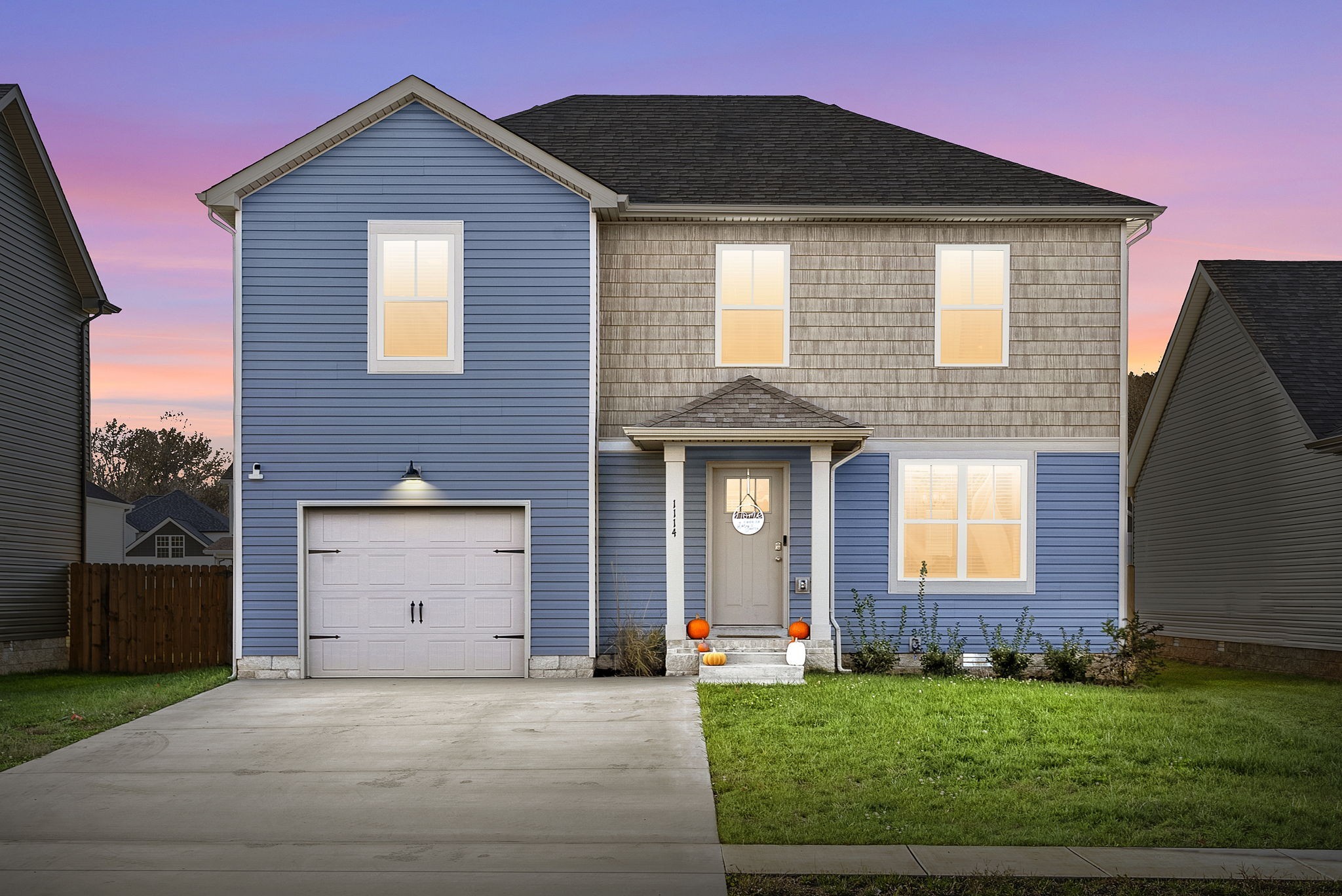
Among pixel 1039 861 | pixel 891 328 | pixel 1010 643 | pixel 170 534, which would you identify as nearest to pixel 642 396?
pixel 891 328

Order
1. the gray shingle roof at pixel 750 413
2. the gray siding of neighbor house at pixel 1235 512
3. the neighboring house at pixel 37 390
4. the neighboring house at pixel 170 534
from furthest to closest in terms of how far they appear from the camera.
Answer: the neighboring house at pixel 170 534, the gray siding of neighbor house at pixel 1235 512, the neighboring house at pixel 37 390, the gray shingle roof at pixel 750 413

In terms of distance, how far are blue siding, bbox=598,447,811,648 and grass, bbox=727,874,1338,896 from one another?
26.6 ft

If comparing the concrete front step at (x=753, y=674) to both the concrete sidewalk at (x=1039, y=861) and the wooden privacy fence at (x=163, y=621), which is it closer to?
the concrete sidewalk at (x=1039, y=861)

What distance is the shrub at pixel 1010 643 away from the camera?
13750 millimetres

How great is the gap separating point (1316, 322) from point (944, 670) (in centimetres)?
958

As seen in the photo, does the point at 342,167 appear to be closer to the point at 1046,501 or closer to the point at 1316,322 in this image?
the point at 1046,501

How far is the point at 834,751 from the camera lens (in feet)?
29.1

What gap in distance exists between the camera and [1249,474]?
18.1 m

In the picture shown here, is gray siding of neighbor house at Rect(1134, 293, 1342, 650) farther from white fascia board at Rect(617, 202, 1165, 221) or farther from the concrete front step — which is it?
the concrete front step

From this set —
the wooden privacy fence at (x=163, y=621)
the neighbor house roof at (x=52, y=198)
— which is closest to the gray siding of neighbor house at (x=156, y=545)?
the neighbor house roof at (x=52, y=198)

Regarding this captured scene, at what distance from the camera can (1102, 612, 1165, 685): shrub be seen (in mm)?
13430

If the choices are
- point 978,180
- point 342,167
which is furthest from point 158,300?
point 978,180

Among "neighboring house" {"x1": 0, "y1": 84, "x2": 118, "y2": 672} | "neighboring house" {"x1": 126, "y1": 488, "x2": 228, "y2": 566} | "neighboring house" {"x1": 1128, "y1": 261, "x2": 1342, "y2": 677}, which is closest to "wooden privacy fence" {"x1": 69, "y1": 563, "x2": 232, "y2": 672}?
"neighboring house" {"x1": 0, "y1": 84, "x2": 118, "y2": 672}

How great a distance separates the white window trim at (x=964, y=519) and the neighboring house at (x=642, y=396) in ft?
0.12
